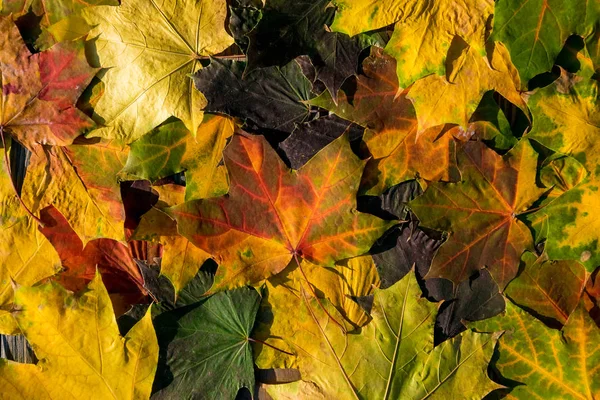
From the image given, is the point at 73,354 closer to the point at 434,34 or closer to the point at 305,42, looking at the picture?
the point at 305,42

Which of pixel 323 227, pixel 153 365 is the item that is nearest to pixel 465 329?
pixel 323 227

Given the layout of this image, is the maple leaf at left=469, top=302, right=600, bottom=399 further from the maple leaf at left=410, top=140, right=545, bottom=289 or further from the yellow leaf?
the yellow leaf

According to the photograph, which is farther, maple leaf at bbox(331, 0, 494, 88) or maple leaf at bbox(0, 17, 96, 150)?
maple leaf at bbox(0, 17, 96, 150)

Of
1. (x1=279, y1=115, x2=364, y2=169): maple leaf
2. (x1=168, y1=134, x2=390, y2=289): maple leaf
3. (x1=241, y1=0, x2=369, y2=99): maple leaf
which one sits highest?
(x1=241, y1=0, x2=369, y2=99): maple leaf

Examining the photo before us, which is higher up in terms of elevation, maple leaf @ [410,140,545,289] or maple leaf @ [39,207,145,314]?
maple leaf @ [410,140,545,289]

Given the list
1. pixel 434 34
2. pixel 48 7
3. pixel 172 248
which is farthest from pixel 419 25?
pixel 48 7

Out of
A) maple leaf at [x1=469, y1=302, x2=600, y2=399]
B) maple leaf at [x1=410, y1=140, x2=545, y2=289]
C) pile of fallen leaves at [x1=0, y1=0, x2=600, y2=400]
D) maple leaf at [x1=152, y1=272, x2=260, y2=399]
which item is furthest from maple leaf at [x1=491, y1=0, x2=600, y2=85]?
maple leaf at [x1=152, y1=272, x2=260, y2=399]

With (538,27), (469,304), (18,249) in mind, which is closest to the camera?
(538,27)

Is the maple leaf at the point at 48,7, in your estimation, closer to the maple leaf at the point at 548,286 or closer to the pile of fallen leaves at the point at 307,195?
the pile of fallen leaves at the point at 307,195
